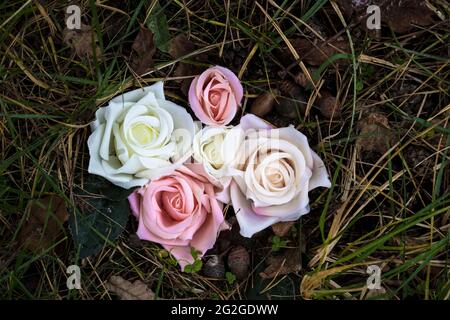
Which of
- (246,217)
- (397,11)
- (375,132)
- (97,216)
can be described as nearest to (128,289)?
(97,216)

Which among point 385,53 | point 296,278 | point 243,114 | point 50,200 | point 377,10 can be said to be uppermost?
point 377,10

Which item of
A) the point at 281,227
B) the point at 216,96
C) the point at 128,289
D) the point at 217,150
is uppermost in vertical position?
the point at 216,96

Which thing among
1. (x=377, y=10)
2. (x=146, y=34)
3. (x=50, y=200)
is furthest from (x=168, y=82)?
(x=377, y=10)

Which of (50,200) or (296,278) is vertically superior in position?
(50,200)

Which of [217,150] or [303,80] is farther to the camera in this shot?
[303,80]

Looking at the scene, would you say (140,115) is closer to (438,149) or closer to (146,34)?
(146,34)

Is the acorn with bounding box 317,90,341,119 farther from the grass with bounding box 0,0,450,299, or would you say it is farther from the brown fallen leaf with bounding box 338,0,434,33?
the brown fallen leaf with bounding box 338,0,434,33

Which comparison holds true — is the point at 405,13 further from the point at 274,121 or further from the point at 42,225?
the point at 42,225
